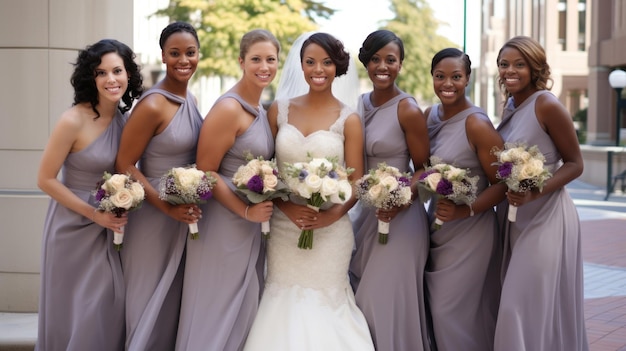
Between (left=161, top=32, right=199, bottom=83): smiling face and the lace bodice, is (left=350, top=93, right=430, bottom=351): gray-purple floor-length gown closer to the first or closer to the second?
the lace bodice

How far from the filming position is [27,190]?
735 centimetres

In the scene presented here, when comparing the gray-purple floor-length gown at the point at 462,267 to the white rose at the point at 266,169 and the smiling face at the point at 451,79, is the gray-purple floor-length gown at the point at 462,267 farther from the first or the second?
the white rose at the point at 266,169

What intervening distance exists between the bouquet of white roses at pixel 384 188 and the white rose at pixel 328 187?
0.30 m

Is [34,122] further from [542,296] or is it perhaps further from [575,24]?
[575,24]

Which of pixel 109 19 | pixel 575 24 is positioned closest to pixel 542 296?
pixel 109 19

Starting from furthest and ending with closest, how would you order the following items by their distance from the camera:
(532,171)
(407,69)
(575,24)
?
(575,24) → (407,69) → (532,171)

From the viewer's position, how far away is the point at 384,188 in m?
5.33

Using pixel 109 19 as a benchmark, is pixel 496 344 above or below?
below

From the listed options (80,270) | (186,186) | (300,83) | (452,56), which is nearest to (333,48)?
(300,83)

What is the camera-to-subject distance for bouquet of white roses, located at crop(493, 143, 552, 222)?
208 inches

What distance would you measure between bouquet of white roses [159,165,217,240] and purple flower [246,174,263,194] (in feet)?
0.89

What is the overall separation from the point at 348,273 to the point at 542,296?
4.74 ft

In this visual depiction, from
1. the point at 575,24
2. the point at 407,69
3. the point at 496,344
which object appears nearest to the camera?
the point at 496,344

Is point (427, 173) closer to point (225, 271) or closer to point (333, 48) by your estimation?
point (333, 48)
